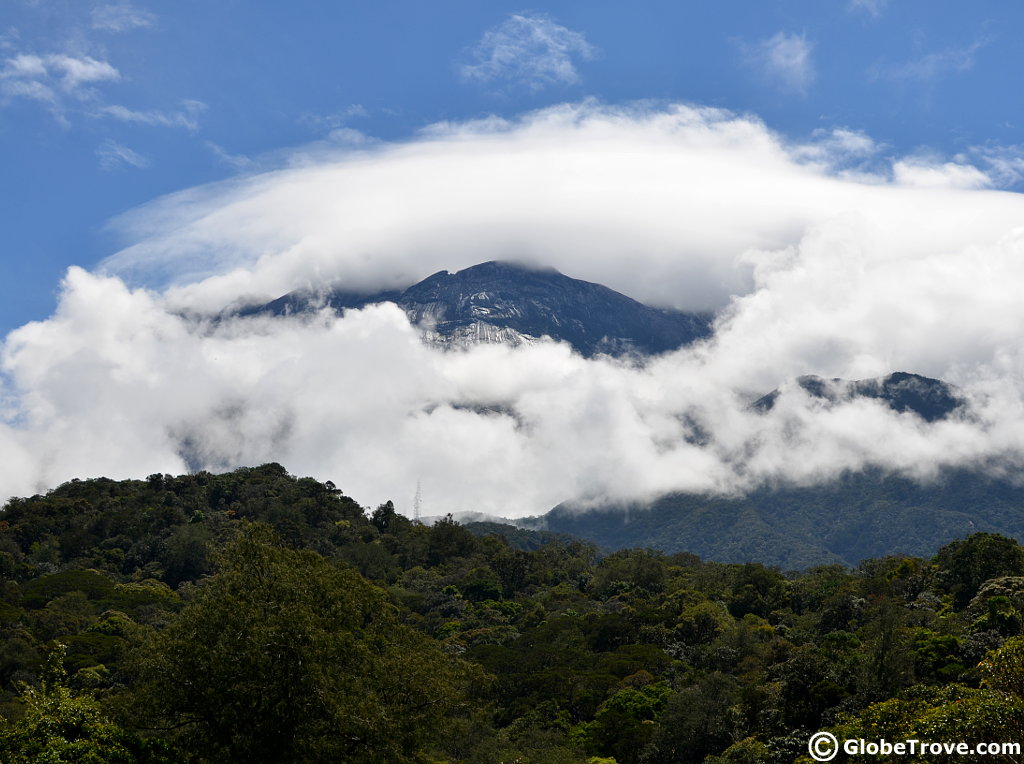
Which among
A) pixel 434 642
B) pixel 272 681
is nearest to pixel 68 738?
pixel 272 681

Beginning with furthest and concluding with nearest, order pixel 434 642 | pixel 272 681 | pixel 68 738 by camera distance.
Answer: pixel 434 642 < pixel 272 681 < pixel 68 738

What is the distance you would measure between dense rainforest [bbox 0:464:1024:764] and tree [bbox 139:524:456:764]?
0.08 metres

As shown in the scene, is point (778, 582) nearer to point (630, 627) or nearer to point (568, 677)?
point (630, 627)

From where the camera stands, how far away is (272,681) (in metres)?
29.9

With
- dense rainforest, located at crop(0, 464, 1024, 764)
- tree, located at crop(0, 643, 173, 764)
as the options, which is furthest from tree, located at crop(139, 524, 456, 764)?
tree, located at crop(0, 643, 173, 764)

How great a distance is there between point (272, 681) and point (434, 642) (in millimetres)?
18555

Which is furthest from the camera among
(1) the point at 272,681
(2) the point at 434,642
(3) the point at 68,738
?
(2) the point at 434,642

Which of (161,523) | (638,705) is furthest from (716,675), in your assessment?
(161,523)

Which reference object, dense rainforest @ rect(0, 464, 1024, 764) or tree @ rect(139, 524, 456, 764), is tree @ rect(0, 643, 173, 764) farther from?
tree @ rect(139, 524, 456, 764)

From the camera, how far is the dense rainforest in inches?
1179

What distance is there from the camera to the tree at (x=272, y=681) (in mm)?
29812

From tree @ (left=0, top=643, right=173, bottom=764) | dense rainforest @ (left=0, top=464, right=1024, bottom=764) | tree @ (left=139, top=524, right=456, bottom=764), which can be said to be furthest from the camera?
dense rainforest @ (left=0, top=464, right=1024, bottom=764)

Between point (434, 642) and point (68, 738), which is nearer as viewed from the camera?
point (68, 738)

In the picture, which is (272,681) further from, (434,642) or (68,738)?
(434,642)
